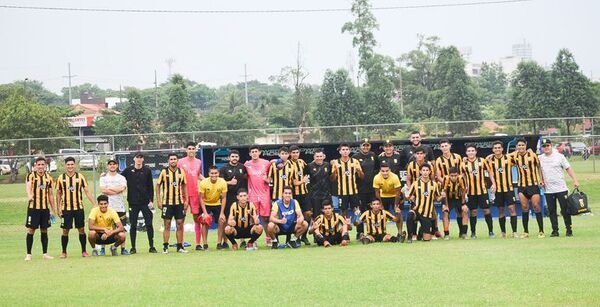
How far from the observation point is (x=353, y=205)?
68.9 feet

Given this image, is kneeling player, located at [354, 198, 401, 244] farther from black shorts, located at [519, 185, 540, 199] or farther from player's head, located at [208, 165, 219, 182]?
player's head, located at [208, 165, 219, 182]

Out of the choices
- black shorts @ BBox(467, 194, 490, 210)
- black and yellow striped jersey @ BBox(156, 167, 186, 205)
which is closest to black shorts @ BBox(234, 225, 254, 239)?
black and yellow striped jersey @ BBox(156, 167, 186, 205)

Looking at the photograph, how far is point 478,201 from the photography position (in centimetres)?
2005

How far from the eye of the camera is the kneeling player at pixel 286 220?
19.4 metres

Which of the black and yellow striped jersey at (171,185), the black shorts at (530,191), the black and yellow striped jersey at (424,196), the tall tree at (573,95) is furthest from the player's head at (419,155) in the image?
the tall tree at (573,95)

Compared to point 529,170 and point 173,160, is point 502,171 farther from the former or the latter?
point 173,160

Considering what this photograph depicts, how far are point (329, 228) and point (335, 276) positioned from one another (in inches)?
233

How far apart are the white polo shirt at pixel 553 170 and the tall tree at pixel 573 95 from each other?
38314 mm

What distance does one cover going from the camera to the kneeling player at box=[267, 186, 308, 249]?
19.4 metres

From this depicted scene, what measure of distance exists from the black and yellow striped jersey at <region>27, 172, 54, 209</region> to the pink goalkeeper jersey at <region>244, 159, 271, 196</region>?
4.21 metres

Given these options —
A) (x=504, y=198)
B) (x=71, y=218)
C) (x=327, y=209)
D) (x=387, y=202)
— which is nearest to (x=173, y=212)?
(x=71, y=218)

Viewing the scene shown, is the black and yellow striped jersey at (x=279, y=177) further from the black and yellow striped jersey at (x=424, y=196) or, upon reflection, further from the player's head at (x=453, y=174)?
the player's head at (x=453, y=174)

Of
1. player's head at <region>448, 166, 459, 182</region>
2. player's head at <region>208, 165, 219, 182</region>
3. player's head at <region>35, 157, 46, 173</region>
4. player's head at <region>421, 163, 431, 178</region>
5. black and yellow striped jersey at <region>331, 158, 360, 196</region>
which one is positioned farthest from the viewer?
black and yellow striped jersey at <region>331, 158, 360, 196</region>

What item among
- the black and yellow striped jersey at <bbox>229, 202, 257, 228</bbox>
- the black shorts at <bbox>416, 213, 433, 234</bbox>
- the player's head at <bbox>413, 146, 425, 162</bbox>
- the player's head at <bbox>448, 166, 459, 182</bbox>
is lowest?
the black shorts at <bbox>416, 213, 433, 234</bbox>
